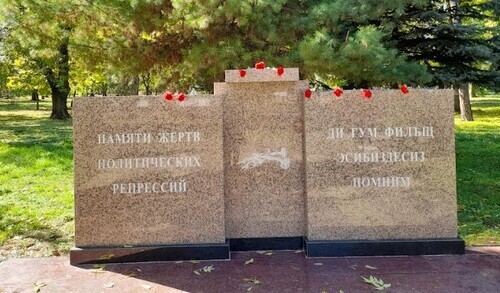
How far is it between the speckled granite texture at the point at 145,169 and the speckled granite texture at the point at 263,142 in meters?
0.31

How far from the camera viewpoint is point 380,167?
5.20 m

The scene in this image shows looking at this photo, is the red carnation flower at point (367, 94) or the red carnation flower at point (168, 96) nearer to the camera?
the red carnation flower at point (168, 96)

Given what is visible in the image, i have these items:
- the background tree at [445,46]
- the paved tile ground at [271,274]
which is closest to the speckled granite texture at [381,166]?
the paved tile ground at [271,274]

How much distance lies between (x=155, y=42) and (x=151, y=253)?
4.69m

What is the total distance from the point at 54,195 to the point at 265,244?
462 cm

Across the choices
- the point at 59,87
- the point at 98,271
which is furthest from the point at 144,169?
the point at 59,87

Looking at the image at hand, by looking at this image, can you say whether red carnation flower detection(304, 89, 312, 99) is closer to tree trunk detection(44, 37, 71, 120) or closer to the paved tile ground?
the paved tile ground

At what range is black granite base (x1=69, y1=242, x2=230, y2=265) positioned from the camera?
200 inches

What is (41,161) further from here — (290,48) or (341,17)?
(341,17)

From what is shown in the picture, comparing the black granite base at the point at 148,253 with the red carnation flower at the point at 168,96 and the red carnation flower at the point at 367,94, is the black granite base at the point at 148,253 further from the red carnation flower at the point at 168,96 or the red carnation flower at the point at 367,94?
the red carnation flower at the point at 367,94

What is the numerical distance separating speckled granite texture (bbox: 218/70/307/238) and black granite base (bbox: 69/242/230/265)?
1.25 feet

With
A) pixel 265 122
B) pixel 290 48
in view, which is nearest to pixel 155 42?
pixel 290 48

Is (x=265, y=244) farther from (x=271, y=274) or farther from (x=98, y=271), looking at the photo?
(x=98, y=271)

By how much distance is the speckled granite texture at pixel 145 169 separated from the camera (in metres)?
5.09
